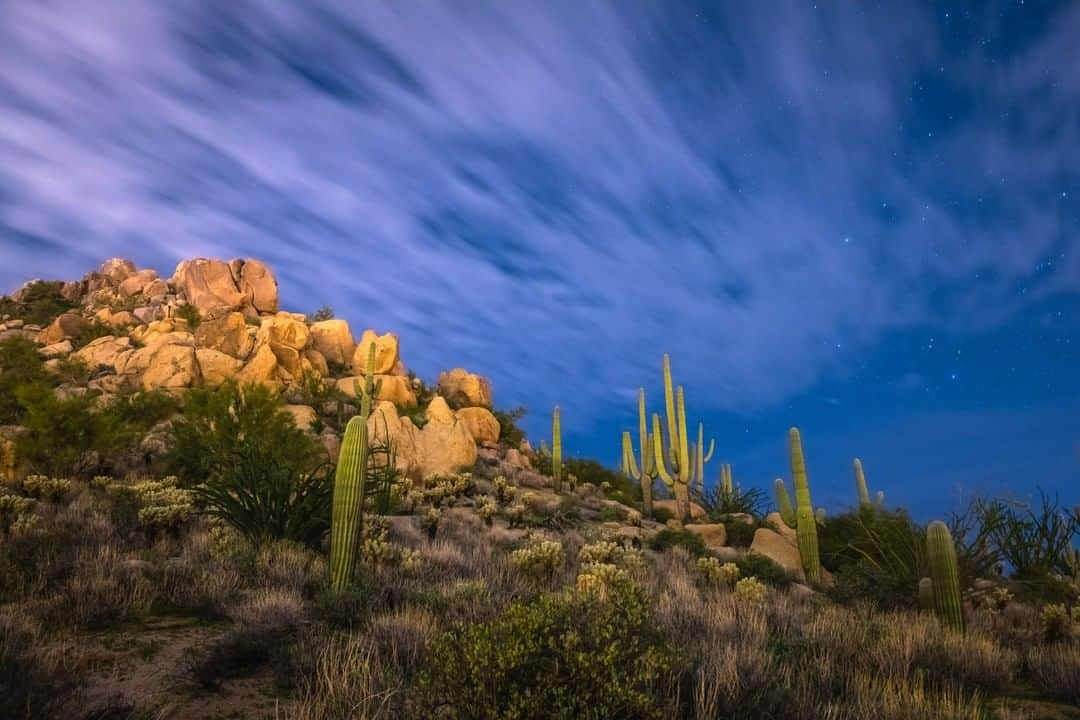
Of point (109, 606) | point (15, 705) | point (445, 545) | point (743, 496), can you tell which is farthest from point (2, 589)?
point (743, 496)

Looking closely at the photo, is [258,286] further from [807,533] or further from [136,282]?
[807,533]

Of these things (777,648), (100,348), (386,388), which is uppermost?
(100,348)

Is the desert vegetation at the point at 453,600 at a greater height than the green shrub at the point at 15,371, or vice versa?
the green shrub at the point at 15,371

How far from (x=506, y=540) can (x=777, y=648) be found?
23.5 feet

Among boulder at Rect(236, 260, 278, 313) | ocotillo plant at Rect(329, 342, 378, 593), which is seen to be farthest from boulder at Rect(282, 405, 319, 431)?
boulder at Rect(236, 260, 278, 313)

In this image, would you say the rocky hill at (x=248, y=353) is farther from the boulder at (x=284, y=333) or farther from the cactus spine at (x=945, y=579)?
the cactus spine at (x=945, y=579)

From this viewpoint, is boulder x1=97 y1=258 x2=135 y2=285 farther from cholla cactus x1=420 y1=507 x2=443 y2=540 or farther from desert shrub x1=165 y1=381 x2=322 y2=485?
cholla cactus x1=420 y1=507 x2=443 y2=540

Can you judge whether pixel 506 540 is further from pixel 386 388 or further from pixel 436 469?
pixel 386 388

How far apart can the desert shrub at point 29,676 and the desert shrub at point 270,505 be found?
14.3 ft

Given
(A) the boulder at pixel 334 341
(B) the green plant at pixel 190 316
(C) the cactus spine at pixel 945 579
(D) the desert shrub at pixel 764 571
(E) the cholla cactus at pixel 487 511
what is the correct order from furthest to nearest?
(B) the green plant at pixel 190 316 < (A) the boulder at pixel 334 341 < (E) the cholla cactus at pixel 487 511 < (D) the desert shrub at pixel 764 571 < (C) the cactus spine at pixel 945 579

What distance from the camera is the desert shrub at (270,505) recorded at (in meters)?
8.75

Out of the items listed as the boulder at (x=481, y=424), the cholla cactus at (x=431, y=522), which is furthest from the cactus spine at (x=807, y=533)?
the boulder at (x=481, y=424)

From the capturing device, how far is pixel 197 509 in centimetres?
1112

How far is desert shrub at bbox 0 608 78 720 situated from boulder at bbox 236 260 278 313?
135ft
